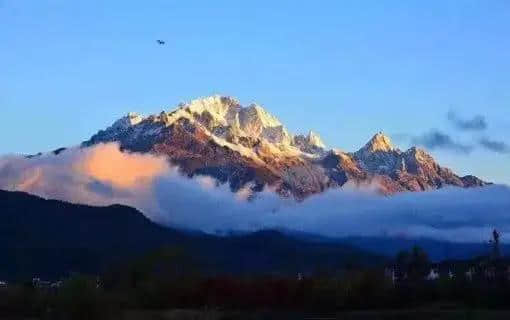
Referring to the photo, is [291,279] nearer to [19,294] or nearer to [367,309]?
[367,309]

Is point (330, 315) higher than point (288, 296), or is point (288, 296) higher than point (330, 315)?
point (288, 296)

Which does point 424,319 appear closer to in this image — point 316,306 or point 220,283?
point 316,306

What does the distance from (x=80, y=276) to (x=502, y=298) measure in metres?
71.6

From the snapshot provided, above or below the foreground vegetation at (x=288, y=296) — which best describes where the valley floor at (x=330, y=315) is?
below

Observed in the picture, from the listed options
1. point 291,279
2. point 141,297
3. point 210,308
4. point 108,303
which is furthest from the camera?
point 291,279

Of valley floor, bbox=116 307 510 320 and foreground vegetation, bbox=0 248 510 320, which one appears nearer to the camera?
valley floor, bbox=116 307 510 320

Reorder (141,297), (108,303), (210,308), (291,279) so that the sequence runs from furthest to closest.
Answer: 1. (291,279)
2. (141,297)
3. (210,308)
4. (108,303)

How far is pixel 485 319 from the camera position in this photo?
133375 millimetres

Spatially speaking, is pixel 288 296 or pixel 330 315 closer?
pixel 330 315

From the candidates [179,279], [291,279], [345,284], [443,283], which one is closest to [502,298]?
[443,283]

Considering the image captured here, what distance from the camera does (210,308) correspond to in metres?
165

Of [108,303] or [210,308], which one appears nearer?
[108,303]

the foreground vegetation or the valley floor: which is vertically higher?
the foreground vegetation

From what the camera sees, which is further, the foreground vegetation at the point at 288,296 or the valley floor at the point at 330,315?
the foreground vegetation at the point at 288,296
